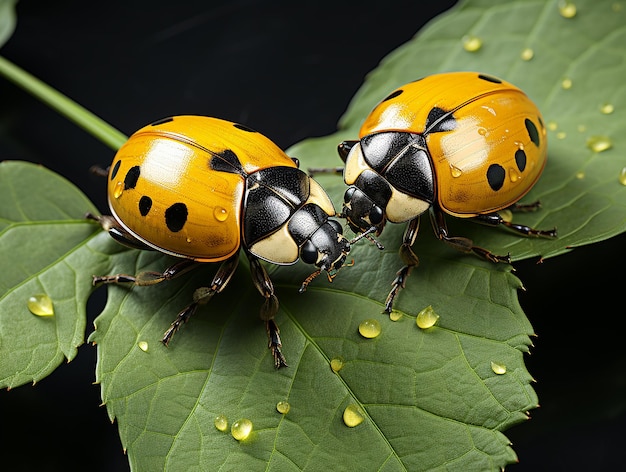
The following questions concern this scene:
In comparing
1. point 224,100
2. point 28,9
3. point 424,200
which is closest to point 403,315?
point 424,200

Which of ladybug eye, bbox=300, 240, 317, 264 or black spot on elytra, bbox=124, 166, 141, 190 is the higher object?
black spot on elytra, bbox=124, 166, 141, 190

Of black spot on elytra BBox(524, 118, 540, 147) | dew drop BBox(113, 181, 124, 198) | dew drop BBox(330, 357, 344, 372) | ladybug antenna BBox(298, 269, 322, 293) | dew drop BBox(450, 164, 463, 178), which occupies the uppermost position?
black spot on elytra BBox(524, 118, 540, 147)

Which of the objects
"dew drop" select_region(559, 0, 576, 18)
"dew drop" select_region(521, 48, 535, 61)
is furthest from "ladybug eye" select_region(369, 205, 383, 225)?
"dew drop" select_region(559, 0, 576, 18)

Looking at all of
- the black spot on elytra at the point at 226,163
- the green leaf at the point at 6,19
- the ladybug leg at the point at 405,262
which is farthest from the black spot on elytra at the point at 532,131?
the green leaf at the point at 6,19

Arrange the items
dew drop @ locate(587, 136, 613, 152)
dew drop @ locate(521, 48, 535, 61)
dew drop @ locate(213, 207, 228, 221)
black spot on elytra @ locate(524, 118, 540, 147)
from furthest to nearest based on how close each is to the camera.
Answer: dew drop @ locate(521, 48, 535, 61) < dew drop @ locate(587, 136, 613, 152) < black spot on elytra @ locate(524, 118, 540, 147) < dew drop @ locate(213, 207, 228, 221)

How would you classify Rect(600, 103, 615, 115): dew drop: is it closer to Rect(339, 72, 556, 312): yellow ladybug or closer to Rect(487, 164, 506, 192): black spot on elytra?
Rect(339, 72, 556, 312): yellow ladybug

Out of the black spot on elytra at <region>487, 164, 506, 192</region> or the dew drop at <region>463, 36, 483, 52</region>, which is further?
the dew drop at <region>463, 36, 483, 52</region>
